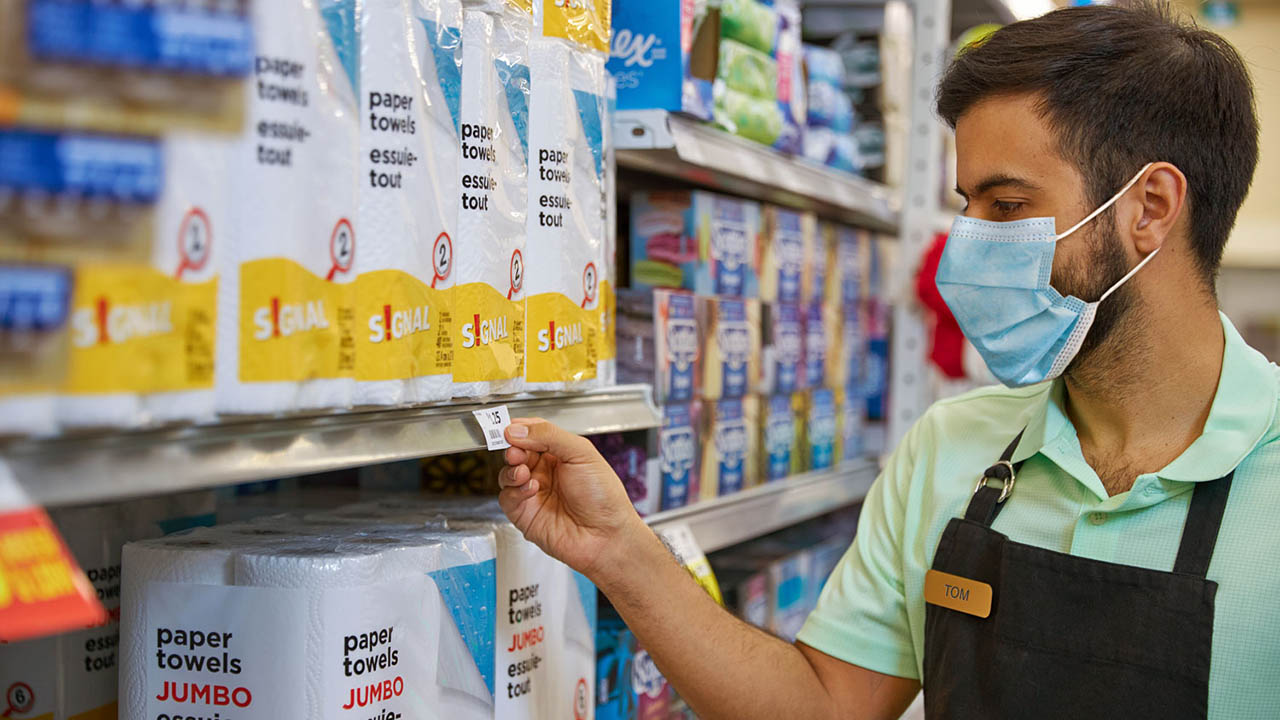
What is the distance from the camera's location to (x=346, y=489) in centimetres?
188

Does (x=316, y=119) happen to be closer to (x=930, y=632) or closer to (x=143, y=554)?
(x=143, y=554)

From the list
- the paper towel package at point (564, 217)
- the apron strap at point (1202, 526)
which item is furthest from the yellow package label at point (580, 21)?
the apron strap at point (1202, 526)

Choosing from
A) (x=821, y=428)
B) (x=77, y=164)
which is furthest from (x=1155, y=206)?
(x=77, y=164)

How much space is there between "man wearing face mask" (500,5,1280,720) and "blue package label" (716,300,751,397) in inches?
21.3

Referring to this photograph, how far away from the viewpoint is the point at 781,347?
8.44 feet

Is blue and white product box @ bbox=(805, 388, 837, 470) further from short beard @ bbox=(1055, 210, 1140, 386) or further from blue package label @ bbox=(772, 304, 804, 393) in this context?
short beard @ bbox=(1055, 210, 1140, 386)

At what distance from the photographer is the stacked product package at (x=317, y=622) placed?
3.66ft

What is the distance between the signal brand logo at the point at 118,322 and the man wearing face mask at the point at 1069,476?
2.18 feet

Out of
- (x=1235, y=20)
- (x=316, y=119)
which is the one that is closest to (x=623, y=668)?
(x=316, y=119)

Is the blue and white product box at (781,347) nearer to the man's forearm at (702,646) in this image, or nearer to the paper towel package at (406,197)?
the man's forearm at (702,646)

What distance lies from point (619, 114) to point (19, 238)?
1196 mm

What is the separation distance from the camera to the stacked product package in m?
1.12

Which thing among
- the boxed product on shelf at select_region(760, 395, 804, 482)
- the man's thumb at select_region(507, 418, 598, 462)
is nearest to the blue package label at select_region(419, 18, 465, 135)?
the man's thumb at select_region(507, 418, 598, 462)

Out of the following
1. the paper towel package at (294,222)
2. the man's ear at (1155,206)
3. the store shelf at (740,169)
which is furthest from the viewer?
the store shelf at (740,169)
